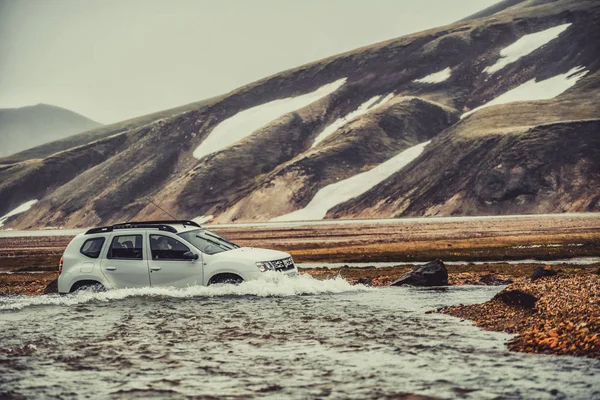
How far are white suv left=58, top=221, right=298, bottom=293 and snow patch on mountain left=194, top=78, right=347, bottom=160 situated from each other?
147463 mm

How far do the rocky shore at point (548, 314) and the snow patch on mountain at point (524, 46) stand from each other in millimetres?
152823

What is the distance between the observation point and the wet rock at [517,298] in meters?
16.0

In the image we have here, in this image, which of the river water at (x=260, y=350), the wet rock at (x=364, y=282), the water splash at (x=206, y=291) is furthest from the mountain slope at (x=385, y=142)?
the river water at (x=260, y=350)

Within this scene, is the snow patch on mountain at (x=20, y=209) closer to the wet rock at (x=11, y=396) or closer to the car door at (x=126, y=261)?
the car door at (x=126, y=261)

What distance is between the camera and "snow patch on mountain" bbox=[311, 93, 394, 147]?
16212cm

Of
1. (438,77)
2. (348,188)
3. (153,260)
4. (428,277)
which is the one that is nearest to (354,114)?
(438,77)

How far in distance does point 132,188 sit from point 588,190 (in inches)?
4080

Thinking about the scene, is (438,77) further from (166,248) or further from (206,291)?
(206,291)

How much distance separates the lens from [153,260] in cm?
1795

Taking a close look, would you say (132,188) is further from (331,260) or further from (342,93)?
(331,260)

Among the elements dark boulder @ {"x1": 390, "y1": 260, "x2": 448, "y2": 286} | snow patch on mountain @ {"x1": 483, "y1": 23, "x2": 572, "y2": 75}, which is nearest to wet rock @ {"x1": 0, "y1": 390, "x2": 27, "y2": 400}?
dark boulder @ {"x1": 390, "y1": 260, "x2": 448, "y2": 286}

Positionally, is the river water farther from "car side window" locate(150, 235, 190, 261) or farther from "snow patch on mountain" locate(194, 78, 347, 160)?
"snow patch on mountain" locate(194, 78, 347, 160)

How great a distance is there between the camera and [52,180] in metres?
196

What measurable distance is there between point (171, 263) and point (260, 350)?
6.29m
